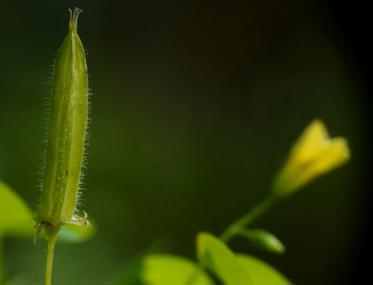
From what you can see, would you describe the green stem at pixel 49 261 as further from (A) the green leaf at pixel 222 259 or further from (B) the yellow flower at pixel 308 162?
(B) the yellow flower at pixel 308 162

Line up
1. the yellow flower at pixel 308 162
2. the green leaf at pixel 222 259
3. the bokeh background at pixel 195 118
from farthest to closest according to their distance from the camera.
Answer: the bokeh background at pixel 195 118, the yellow flower at pixel 308 162, the green leaf at pixel 222 259

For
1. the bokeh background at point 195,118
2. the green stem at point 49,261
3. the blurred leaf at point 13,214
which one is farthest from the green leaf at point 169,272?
the bokeh background at point 195,118

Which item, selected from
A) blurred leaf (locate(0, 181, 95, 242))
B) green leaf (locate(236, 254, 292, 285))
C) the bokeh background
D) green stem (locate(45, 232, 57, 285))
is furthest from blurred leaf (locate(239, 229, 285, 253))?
the bokeh background

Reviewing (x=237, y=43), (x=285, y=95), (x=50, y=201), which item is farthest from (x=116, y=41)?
A: (x=50, y=201)

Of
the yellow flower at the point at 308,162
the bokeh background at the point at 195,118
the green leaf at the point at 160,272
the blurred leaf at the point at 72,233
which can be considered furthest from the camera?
the bokeh background at the point at 195,118

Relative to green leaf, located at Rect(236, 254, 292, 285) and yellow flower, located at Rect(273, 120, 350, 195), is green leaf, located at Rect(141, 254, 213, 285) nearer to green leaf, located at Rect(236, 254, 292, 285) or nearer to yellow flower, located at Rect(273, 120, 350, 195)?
green leaf, located at Rect(236, 254, 292, 285)

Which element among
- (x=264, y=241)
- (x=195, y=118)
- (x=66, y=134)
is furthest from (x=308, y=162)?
(x=195, y=118)

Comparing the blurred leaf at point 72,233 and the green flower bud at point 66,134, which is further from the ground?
the green flower bud at point 66,134
